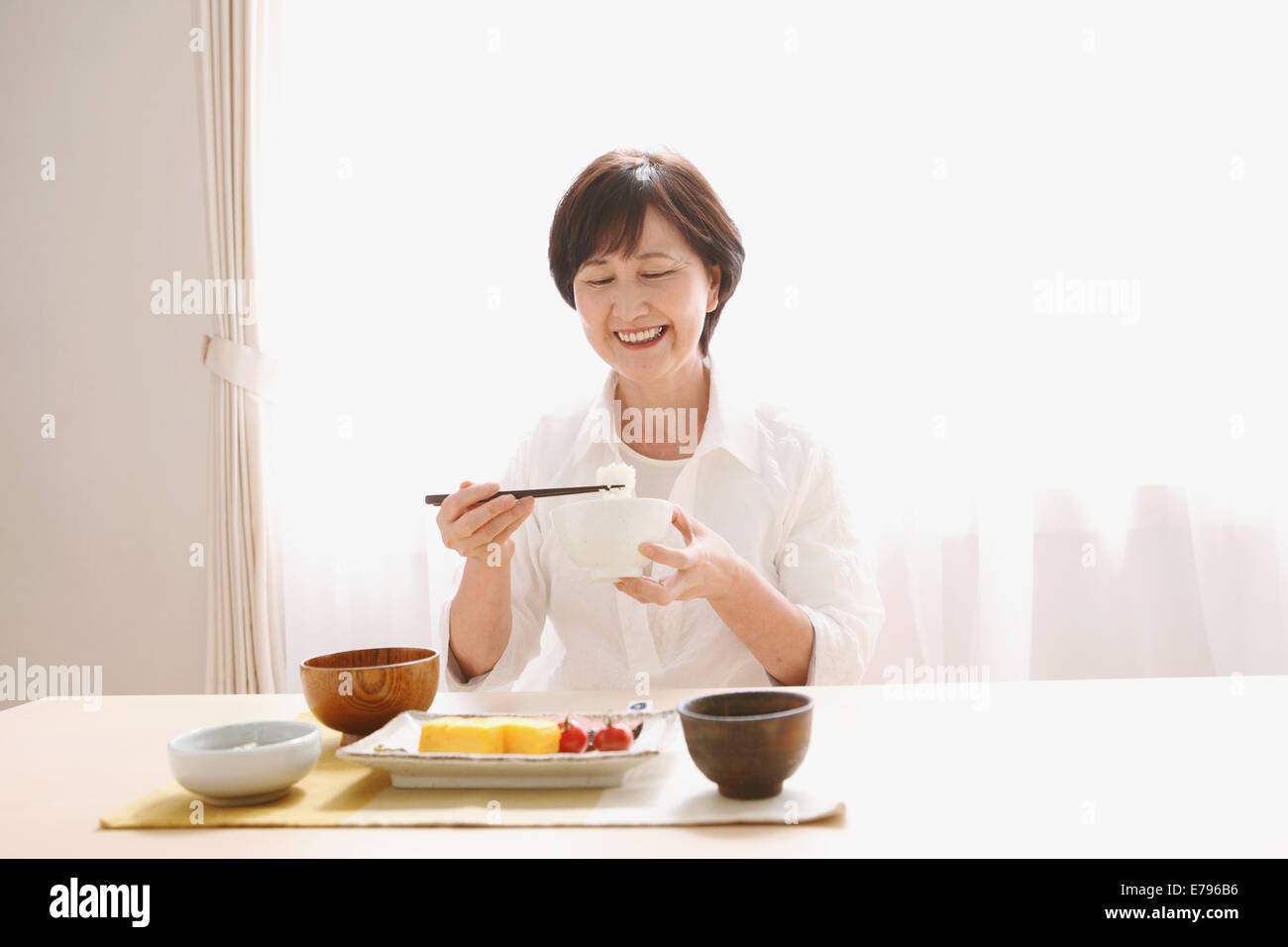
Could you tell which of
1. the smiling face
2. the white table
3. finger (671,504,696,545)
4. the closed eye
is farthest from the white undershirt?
the white table

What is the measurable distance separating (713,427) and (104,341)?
2.07 meters

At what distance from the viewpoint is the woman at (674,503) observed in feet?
5.98

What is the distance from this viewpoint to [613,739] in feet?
3.44

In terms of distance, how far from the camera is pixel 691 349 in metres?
2.00

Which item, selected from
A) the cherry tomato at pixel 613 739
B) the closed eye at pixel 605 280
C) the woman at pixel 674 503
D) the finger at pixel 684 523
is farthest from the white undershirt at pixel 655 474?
the cherry tomato at pixel 613 739

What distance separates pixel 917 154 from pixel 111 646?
2699 millimetres

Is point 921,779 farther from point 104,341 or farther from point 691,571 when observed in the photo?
point 104,341

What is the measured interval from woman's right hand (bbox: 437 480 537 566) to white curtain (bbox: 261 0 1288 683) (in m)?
1.29

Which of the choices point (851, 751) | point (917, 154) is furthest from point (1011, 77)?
point (851, 751)

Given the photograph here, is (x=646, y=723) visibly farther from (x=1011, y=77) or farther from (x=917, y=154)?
(x=1011, y=77)
